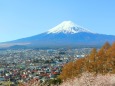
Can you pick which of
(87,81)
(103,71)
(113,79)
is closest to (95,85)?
(87,81)

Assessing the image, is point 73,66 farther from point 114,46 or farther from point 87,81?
point 87,81

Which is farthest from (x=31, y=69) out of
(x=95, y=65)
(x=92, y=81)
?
(x=92, y=81)

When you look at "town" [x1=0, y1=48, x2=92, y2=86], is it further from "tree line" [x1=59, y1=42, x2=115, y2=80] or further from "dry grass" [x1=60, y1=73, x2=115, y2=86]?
"tree line" [x1=59, y1=42, x2=115, y2=80]

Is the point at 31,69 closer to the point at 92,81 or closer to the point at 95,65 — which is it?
the point at 95,65

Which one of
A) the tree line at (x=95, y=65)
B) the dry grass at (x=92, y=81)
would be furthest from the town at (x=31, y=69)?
the tree line at (x=95, y=65)

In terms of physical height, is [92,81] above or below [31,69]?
above

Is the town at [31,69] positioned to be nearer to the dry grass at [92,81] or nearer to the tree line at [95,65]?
the dry grass at [92,81]

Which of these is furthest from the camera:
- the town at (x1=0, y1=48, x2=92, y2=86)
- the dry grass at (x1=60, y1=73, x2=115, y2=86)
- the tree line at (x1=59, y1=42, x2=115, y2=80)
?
the town at (x1=0, y1=48, x2=92, y2=86)

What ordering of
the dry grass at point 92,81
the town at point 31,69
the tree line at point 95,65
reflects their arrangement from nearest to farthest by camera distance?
1. the dry grass at point 92,81
2. the tree line at point 95,65
3. the town at point 31,69

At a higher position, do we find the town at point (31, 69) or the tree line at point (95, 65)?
the tree line at point (95, 65)

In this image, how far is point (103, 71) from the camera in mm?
39938

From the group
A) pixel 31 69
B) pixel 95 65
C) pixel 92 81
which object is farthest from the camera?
pixel 31 69

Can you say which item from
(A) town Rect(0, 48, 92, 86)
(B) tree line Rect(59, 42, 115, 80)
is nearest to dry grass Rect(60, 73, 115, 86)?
(A) town Rect(0, 48, 92, 86)

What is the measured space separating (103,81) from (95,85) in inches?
68.6
